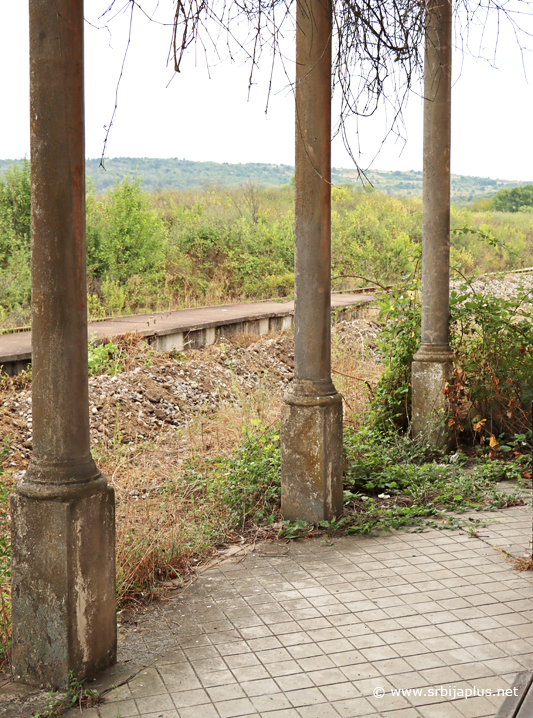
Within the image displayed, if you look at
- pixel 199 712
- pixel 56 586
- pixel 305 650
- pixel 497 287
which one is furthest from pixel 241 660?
pixel 497 287

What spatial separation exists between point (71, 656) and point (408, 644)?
151 cm

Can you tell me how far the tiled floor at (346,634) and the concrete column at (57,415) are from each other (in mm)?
362

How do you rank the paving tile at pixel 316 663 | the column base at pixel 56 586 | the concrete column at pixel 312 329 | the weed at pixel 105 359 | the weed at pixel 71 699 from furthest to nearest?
the weed at pixel 105 359
the concrete column at pixel 312 329
the paving tile at pixel 316 663
the column base at pixel 56 586
the weed at pixel 71 699

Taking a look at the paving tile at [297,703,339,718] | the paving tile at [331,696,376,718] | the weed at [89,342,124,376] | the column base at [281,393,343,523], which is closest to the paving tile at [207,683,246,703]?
Result: the paving tile at [297,703,339,718]

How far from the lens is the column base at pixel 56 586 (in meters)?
2.72

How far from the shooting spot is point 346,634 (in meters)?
3.24

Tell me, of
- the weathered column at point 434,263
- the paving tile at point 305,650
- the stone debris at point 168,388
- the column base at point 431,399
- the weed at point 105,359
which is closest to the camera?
the paving tile at point 305,650

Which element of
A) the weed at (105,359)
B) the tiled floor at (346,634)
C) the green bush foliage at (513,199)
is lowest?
the tiled floor at (346,634)

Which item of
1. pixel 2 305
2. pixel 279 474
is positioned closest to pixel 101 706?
pixel 279 474

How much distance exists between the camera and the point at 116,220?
18391 millimetres

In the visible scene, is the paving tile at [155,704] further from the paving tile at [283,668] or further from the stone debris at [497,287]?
the stone debris at [497,287]

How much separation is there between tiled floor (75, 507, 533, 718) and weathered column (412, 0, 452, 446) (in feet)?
6.56

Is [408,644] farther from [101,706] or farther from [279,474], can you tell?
[279,474]

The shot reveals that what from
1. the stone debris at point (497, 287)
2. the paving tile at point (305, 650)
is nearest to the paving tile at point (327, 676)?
the paving tile at point (305, 650)
